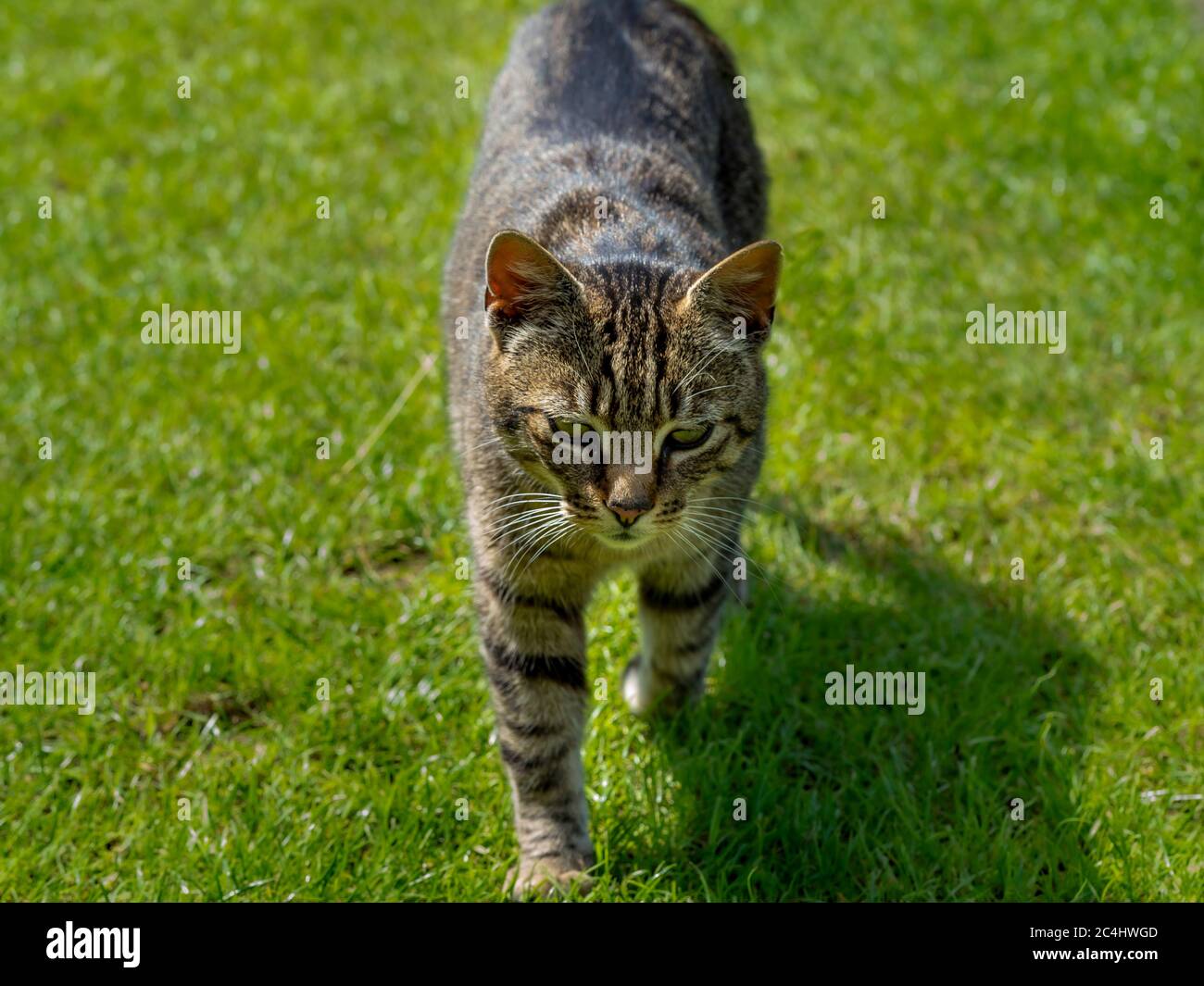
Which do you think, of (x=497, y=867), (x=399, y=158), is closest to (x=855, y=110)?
(x=399, y=158)

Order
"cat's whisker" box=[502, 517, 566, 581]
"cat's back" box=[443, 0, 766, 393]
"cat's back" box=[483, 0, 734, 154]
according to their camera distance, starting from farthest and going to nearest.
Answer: "cat's back" box=[483, 0, 734, 154]
"cat's back" box=[443, 0, 766, 393]
"cat's whisker" box=[502, 517, 566, 581]

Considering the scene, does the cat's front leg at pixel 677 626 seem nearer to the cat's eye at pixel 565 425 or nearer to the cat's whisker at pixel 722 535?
the cat's whisker at pixel 722 535

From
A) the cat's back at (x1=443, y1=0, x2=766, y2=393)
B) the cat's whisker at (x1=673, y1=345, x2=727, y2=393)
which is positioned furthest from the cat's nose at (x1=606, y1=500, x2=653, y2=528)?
the cat's back at (x1=443, y1=0, x2=766, y2=393)

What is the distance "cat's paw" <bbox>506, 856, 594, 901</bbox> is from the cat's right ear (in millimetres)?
1565

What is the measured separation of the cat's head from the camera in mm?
3479

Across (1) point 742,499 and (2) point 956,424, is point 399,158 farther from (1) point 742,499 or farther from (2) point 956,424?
(1) point 742,499

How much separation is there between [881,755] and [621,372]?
5.48 ft

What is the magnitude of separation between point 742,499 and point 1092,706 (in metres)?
1.48

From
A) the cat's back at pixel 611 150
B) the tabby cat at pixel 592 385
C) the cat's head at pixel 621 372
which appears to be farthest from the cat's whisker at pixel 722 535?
the cat's back at pixel 611 150

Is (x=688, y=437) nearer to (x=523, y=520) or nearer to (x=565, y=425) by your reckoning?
(x=565, y=425)

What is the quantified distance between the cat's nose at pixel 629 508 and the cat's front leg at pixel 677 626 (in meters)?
0.59

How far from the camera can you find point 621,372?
350cm

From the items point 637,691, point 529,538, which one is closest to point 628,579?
point 637,691

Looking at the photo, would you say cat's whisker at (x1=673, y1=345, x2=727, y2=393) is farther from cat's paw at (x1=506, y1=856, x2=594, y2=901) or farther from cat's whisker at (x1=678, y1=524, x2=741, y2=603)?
cat's paw at (x1=506, y1=856, x2=594, y2=901)
